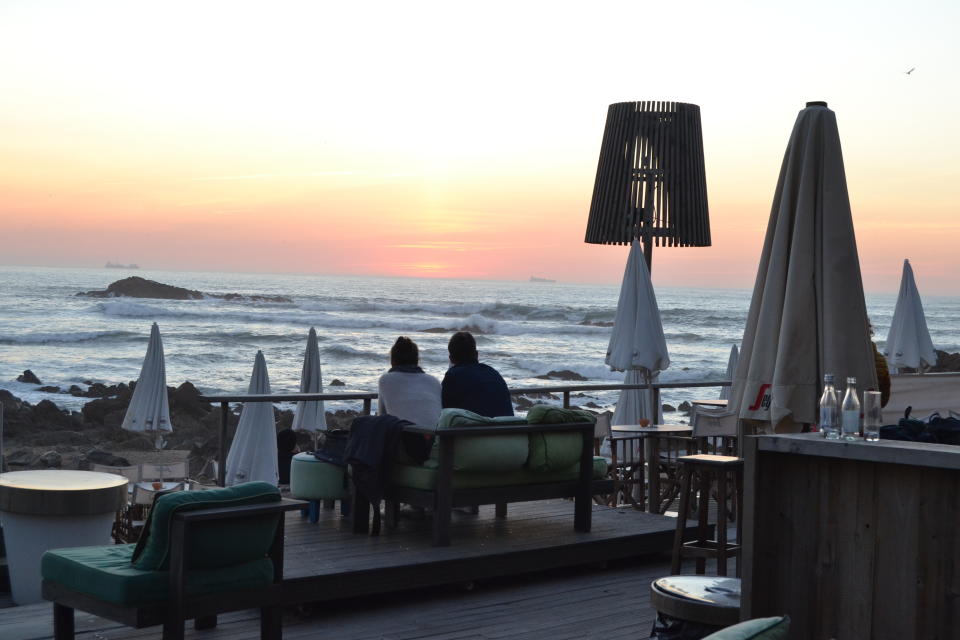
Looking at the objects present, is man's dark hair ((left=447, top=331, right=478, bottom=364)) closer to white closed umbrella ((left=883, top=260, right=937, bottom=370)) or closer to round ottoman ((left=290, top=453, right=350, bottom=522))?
round ottoman ((left=290, top=453, right=350, bottom=522))

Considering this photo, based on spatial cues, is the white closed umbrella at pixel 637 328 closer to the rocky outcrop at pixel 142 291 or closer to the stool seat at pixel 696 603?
the stool seat at pixel 696 603

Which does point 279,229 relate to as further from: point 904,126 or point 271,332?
point 904,126

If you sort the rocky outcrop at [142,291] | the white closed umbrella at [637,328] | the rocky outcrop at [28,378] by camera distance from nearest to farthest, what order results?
the white closed umbrella at [637,328] < the rocky outcrop at [28,378] < the rocky outcrop at [142,291]

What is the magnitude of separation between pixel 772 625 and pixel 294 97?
17496 millimetres

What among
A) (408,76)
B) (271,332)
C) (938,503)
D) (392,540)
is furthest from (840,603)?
(271,332)

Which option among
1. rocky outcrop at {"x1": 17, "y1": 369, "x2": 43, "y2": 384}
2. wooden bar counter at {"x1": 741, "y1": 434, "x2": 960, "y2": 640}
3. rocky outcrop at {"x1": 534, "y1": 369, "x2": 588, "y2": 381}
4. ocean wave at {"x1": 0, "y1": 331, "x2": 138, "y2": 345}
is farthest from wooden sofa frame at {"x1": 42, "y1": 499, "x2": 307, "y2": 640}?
ocean wave at {"x1": 0, "y1": 331, "x2": 138, "y2": 345}

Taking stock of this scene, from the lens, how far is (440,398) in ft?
20.4

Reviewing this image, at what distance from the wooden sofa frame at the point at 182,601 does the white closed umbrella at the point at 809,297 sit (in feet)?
6.59

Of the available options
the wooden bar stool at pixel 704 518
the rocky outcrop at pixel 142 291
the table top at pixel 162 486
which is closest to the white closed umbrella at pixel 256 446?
the table top at pixel 162 486

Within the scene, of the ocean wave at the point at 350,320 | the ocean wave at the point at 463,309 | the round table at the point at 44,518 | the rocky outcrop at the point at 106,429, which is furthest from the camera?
the ocean wave at the point at 463,309

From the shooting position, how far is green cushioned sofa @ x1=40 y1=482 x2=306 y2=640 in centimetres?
388

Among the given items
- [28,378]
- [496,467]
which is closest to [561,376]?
[28,378]

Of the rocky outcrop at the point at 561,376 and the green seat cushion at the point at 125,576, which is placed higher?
the green seat cushion at the point at 125,576

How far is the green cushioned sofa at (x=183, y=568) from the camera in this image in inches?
153
